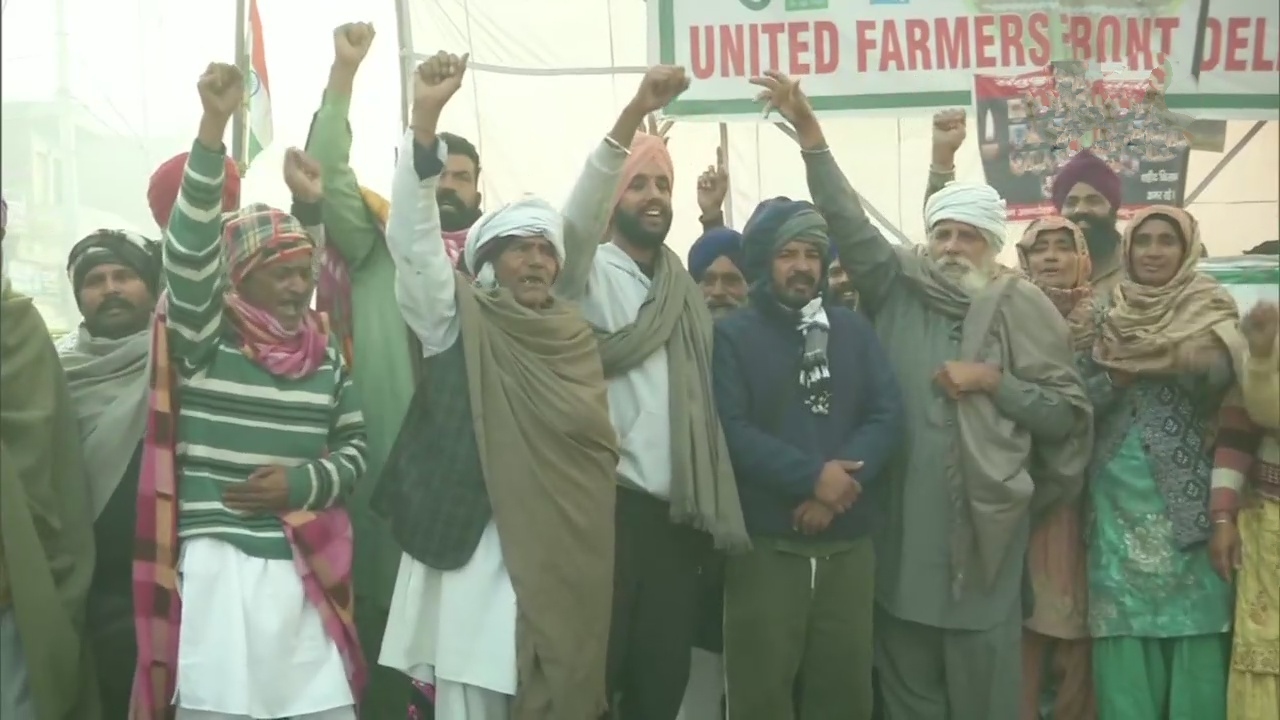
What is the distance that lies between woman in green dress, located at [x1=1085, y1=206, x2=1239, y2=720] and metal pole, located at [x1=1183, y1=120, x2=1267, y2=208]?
4.45 feet

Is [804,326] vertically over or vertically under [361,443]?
over

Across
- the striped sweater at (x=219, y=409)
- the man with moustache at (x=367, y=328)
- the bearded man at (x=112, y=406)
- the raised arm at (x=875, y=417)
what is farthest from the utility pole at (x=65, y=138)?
the raised arm at (x=875, y=417)

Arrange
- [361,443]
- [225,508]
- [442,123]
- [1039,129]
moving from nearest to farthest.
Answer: [225,508]
[361,443]
[1039,129]
[442,123]

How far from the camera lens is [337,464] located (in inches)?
95.9

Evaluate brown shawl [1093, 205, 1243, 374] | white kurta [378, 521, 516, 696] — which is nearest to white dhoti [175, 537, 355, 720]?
white kurta [378, 521, 516, 696]

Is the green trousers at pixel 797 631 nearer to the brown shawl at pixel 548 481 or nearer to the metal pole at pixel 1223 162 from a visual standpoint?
the brown shawl at pixel 548 481

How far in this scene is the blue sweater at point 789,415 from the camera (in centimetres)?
268

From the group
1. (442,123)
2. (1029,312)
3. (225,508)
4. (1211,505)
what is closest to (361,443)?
(225,508)

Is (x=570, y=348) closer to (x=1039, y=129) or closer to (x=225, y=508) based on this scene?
(x=225, y=508)

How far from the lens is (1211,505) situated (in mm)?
2828

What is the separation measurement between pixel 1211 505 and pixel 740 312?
3.94ft

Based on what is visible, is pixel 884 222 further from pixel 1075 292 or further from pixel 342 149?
pixel 342 149

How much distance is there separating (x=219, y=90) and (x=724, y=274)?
1345mm

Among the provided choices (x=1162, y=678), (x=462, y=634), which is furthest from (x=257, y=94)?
(x=1162, y=678)
